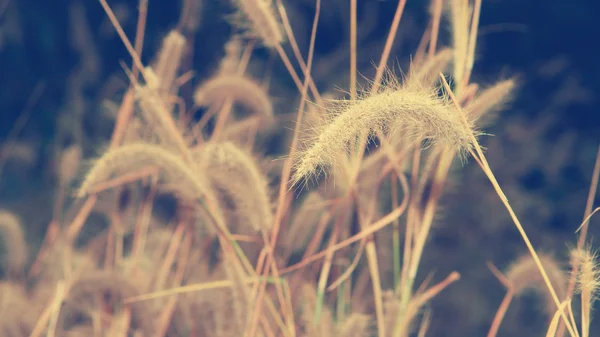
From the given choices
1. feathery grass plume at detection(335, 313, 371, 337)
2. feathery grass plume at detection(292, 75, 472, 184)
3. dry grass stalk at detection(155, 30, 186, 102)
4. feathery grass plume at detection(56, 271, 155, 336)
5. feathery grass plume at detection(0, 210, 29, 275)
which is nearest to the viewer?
feathery grass plume at detection(292, 75, 472, 184)

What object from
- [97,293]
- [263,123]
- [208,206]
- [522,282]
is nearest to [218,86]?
[263,123]

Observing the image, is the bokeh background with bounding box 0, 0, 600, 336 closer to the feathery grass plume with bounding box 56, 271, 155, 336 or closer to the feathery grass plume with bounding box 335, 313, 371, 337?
the feathery grass plume with bounding box 335, 313, 371, 337

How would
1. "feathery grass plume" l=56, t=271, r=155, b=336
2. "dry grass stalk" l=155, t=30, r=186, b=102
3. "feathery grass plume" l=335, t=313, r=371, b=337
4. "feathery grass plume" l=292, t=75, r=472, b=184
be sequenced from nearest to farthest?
"feathery grass plume" l=292, t=75, r=472, b=184, "feathery grass plume" l=335, t=313, r=371, b=337, "feathery grass plume" l=56, t=271, r=155, b=336, "dry grass stalk" l=155, t=30, r=186, b=102

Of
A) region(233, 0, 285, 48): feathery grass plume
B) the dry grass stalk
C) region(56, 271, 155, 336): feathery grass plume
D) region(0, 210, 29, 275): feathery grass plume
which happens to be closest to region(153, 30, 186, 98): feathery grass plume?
the dry grass stalk

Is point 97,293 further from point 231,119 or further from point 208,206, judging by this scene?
point 231,119

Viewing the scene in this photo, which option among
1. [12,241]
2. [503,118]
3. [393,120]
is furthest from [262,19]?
[12,241]

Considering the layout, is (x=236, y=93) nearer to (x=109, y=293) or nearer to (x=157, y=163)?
(x=157, y=163)

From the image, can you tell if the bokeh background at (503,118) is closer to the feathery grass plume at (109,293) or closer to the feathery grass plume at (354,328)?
the feathery grass plume at (354,328)
